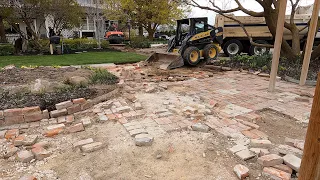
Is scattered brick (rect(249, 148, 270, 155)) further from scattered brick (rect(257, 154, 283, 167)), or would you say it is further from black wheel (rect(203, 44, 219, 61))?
black wheel (rect(203, 44, 219, 61))

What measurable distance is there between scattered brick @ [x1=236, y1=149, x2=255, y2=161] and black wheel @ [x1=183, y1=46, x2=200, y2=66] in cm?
616

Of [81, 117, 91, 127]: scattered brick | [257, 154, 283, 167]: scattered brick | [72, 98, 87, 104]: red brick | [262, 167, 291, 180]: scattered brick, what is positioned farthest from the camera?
[72, 98, 87, 104]: red brick

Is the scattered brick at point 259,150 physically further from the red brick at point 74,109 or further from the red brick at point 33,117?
the red brick at point 33,117

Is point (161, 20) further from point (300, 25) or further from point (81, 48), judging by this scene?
point (300, 25)

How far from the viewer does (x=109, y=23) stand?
29.1 metres

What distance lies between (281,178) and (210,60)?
293 inches

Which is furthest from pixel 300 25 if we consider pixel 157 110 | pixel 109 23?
pixel 109 23

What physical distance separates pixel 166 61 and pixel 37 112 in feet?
19.7

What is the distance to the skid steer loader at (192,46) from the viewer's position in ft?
28.2

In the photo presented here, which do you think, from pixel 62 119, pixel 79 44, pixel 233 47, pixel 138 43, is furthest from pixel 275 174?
pixel 138 43

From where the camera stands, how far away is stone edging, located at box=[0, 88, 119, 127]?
3561 millimetres

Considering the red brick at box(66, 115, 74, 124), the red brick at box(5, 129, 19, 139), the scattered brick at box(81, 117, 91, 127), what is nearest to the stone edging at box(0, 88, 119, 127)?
the red brick at box(66, 115, 74, 124)

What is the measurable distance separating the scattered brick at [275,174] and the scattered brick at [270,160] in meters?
0.06

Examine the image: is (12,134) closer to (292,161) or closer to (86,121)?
(86,121)
